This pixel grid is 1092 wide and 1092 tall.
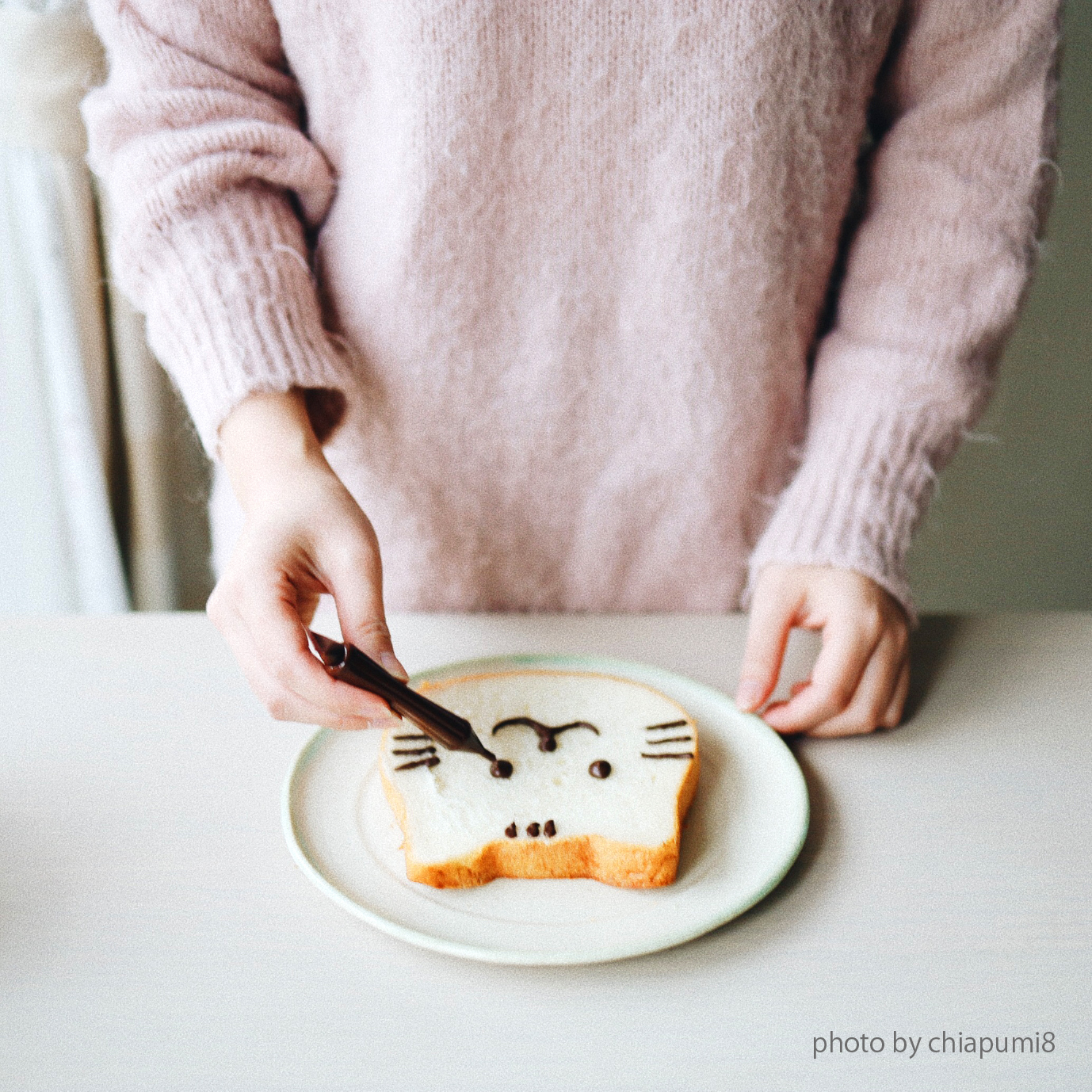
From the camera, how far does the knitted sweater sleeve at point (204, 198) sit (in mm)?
691

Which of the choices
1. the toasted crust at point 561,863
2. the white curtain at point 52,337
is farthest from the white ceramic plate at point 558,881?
the white curtain at point 52,337

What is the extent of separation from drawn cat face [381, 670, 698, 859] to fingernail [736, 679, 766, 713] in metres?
→ 0.05

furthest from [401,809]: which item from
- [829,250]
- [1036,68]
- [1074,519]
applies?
[1074,519]

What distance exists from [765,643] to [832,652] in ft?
0.16

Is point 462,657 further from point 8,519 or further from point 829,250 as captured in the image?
point 8,519

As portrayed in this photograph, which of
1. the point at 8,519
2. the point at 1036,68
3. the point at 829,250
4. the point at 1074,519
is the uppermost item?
the point at 1036,68

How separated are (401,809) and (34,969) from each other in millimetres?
203

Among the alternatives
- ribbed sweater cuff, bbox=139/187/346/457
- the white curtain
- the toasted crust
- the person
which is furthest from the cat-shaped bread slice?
the white curtain

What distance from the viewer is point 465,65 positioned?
68 centimetres

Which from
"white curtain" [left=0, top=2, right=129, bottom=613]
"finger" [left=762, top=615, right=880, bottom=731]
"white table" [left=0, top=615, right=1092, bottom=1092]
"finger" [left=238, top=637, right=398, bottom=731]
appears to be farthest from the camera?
"white curtain" [left=0, top=2, right=129, bottom=613]

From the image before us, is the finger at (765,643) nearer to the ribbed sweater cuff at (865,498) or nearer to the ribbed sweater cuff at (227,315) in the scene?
the ribbed sweater cuff at (865,498)

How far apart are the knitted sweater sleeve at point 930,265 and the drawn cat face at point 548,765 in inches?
7.2

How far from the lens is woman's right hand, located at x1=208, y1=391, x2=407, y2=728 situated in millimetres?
540

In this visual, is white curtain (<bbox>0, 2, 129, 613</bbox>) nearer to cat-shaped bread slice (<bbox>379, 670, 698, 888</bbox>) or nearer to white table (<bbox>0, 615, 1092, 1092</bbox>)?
white table (<bbox>0, 615, 1092, 1092</bbox>)
